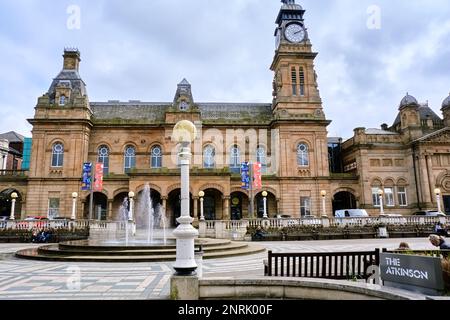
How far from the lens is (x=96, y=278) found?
29.3 feet

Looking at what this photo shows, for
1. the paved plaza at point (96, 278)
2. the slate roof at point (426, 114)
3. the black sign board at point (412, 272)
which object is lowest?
the paved plaza at point (96, 278)

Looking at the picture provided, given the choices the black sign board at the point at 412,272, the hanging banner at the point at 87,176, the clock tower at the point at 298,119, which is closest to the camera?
the black sign board at the point at 412,272

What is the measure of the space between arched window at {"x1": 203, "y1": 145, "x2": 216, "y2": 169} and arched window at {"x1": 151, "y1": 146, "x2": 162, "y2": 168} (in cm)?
531

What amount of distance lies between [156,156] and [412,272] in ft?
118

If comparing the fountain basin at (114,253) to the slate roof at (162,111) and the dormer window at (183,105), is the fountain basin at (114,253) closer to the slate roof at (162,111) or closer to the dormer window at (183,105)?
the dormer window at (183,105)

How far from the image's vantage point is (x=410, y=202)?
3856 centimetres

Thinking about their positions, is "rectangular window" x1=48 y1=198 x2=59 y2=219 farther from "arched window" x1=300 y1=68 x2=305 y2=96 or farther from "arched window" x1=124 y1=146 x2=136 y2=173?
"arched window" x1=300 y1=68 x2=305 y2=96

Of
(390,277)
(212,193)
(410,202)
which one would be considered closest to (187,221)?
(390,277)

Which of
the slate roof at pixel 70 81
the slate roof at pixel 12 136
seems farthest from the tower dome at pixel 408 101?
the slate roof at pixel 12 136

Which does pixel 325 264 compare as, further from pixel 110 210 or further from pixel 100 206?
pixel 100 206

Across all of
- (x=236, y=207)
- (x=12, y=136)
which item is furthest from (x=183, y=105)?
(x=12, y=136)

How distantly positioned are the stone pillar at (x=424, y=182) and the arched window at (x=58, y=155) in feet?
133

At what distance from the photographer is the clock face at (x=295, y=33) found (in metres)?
41.2

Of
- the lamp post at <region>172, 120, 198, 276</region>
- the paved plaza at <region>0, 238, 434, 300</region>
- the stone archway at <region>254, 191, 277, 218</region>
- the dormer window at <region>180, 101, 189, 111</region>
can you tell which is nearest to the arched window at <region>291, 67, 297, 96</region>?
the stone archway at <region>254, 191, 277, 218</region>
